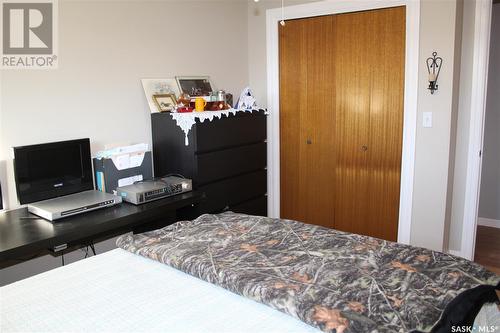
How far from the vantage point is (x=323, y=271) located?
1.45 m

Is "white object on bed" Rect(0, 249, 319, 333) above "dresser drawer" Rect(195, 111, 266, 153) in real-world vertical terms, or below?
below

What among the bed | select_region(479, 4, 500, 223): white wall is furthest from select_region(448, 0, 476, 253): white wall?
the bed

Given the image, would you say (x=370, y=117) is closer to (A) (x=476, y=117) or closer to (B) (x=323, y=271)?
(A) (x=476, y=117)

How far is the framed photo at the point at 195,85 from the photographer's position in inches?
127

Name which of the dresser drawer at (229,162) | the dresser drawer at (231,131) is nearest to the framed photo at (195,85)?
the dresser drawer at (231,131)

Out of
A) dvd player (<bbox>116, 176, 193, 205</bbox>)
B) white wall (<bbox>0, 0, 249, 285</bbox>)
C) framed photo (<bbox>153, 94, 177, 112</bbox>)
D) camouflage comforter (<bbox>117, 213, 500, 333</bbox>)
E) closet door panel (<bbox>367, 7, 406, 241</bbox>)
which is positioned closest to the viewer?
camouflage comforter (<bbox>117, 213, 500, 333</bbox>)

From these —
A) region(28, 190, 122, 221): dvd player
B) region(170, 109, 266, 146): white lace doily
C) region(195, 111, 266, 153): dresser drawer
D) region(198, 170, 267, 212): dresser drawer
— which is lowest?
region(198, 170, 267, 212): dresser drawer

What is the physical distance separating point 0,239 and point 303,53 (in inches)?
Answer: 103

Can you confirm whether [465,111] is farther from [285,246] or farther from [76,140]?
[76,140]

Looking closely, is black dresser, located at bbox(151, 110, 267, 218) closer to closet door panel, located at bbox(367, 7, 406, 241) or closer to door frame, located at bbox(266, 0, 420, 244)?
door frame, located at bbox(266, 0, 420, 244)

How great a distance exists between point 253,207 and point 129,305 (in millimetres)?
2181

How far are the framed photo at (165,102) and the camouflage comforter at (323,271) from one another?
131cm

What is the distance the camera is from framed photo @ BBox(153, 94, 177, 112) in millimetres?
3016

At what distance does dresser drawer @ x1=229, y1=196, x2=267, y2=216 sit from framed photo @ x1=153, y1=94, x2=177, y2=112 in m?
0.88
